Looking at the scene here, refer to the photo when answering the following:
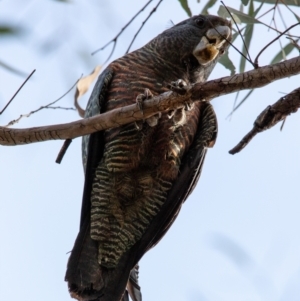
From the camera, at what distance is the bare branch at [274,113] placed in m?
2.56

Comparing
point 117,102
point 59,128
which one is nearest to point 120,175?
point 117,102

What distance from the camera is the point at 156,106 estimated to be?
103 inches

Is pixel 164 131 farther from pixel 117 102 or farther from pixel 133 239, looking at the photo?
pixel 133 239

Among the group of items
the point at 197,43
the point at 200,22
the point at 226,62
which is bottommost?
the point at 226,62

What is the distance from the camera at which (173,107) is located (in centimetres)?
262

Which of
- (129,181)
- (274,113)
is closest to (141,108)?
(274,113)

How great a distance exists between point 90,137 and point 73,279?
2.47 ft

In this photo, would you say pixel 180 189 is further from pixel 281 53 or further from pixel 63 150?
pixel 281 53

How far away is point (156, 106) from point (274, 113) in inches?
19.1

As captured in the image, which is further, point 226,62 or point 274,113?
point 226,62

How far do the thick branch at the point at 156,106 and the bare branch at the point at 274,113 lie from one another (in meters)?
0.17

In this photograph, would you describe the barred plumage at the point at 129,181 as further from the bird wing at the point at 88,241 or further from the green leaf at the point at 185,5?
the green leaf at the point at 185,5

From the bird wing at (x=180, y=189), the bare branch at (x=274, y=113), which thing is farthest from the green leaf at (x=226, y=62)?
the bare branch at (x=274, y=113)

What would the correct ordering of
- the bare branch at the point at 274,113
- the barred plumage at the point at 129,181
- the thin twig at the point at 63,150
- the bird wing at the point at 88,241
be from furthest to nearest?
the barred plumage at the point at 129,181 → the bird wing at the point at 88,241 → the thin twig at the point at 63,150 → the bare branch at the point at 274,113
